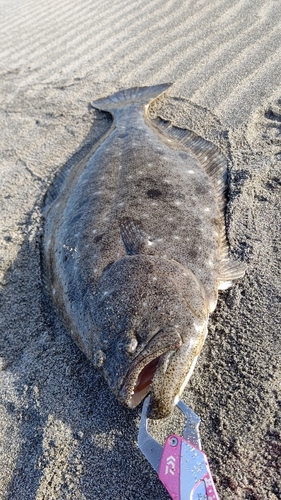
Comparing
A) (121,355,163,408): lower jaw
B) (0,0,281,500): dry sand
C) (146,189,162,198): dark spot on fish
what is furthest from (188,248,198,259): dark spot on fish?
(121,355,163,408): lower jaw

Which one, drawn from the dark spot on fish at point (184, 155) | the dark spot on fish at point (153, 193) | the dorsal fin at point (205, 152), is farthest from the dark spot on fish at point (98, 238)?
the dark spot on fish at point (184, 155)

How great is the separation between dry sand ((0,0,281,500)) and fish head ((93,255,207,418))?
0.20 meters

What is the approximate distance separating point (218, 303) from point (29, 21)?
20.2ft

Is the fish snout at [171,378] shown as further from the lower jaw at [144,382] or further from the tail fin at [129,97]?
the tail fin at [129,97]

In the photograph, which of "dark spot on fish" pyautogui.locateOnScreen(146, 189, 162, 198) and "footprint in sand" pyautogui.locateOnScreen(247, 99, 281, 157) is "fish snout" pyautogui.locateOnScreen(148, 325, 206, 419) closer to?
"dark spot on fish" pyautogui.locateOnScreen(146, 189, 162, 198)

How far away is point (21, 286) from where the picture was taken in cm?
302

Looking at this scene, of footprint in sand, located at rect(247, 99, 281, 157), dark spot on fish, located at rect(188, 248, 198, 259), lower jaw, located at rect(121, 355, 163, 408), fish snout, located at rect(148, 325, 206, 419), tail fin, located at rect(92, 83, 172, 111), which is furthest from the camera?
tail fin, located at rect(92, 83, 172, 111)

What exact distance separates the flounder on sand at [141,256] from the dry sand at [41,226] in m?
0.17

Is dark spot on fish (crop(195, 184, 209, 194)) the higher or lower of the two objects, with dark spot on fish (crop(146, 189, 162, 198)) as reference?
lower

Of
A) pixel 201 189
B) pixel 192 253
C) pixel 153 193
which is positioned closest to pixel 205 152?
pixel 201 189

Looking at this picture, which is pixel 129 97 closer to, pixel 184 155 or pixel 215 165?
pixel 184 155

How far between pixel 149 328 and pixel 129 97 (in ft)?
10.3

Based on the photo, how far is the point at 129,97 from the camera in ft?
14.9

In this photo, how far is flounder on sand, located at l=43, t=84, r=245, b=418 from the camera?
2.14 metres
